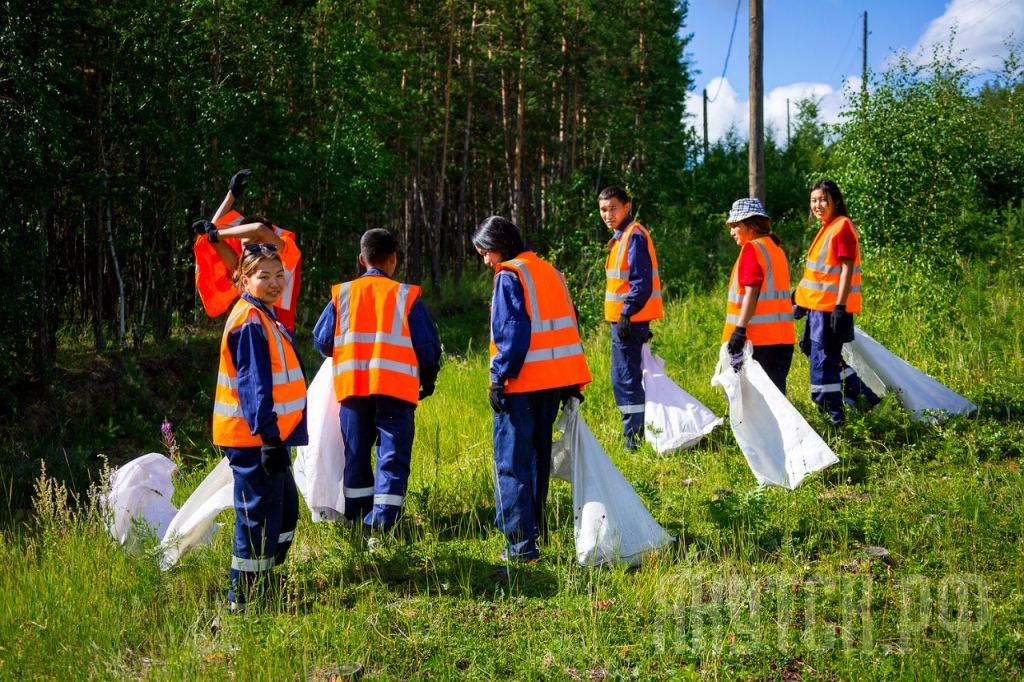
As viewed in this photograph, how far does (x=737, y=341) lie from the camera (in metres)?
6.20

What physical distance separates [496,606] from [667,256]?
41.7 ft

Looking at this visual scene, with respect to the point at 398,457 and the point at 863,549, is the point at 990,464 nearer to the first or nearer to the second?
the point at 863,549

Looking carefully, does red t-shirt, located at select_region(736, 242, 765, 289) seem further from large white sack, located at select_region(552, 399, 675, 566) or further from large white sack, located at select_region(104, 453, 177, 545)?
large white sack, located at select_region(104, 453, 177, 545)

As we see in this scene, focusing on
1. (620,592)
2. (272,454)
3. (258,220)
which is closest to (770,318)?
(620,592)

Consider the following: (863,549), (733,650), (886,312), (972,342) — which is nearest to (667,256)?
(886,312)

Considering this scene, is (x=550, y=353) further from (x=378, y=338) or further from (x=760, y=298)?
(x=760, y=298)

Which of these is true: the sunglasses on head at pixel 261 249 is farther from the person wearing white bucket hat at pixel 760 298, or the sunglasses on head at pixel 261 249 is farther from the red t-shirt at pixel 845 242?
the red t-shirt at pixel 845 242

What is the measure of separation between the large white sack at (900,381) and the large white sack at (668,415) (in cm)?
137

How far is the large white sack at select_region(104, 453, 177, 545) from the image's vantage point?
476 centimetres

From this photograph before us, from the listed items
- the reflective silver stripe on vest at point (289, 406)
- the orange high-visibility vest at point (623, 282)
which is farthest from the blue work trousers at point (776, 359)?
the reflective silver stripe on vest at point (289, 406)

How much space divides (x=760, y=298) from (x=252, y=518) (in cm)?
393

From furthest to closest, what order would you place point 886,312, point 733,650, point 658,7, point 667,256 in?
point 658,7, point 667,256, point 886,312, point 733,650

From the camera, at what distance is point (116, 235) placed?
12.3 metres

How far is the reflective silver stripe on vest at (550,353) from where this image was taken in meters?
4.82
